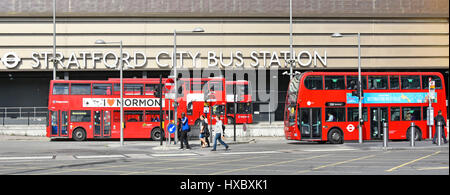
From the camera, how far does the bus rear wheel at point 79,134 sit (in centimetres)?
3334

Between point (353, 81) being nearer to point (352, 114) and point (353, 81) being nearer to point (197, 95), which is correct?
point (352, 114)

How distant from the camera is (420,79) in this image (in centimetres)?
2959

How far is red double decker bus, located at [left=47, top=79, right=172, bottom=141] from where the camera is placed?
32875mm

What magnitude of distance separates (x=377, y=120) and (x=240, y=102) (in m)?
14.0

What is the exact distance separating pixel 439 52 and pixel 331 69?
914cm

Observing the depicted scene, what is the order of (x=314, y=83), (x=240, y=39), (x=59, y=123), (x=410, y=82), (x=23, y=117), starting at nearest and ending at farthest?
(x=314, y=83)
(x=410, y=82)
(x=59, y=123)
(x=23, y=117)
(x=240, y=39)

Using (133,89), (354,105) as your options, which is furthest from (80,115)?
(354,105)

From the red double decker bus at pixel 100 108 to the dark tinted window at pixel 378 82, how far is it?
438 inches

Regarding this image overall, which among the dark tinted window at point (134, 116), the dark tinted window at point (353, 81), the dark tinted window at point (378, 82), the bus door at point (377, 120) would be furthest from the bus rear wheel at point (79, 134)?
the dark tinted window at point (378, 82)

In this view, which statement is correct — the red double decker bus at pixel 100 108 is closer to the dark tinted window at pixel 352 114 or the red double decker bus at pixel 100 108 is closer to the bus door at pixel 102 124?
the bus door at pixel 102 124

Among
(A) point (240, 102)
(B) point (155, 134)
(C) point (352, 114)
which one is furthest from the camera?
(A) point (240, 102)

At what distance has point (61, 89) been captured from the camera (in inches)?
1293

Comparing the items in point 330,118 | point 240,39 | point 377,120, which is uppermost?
point 240,39
